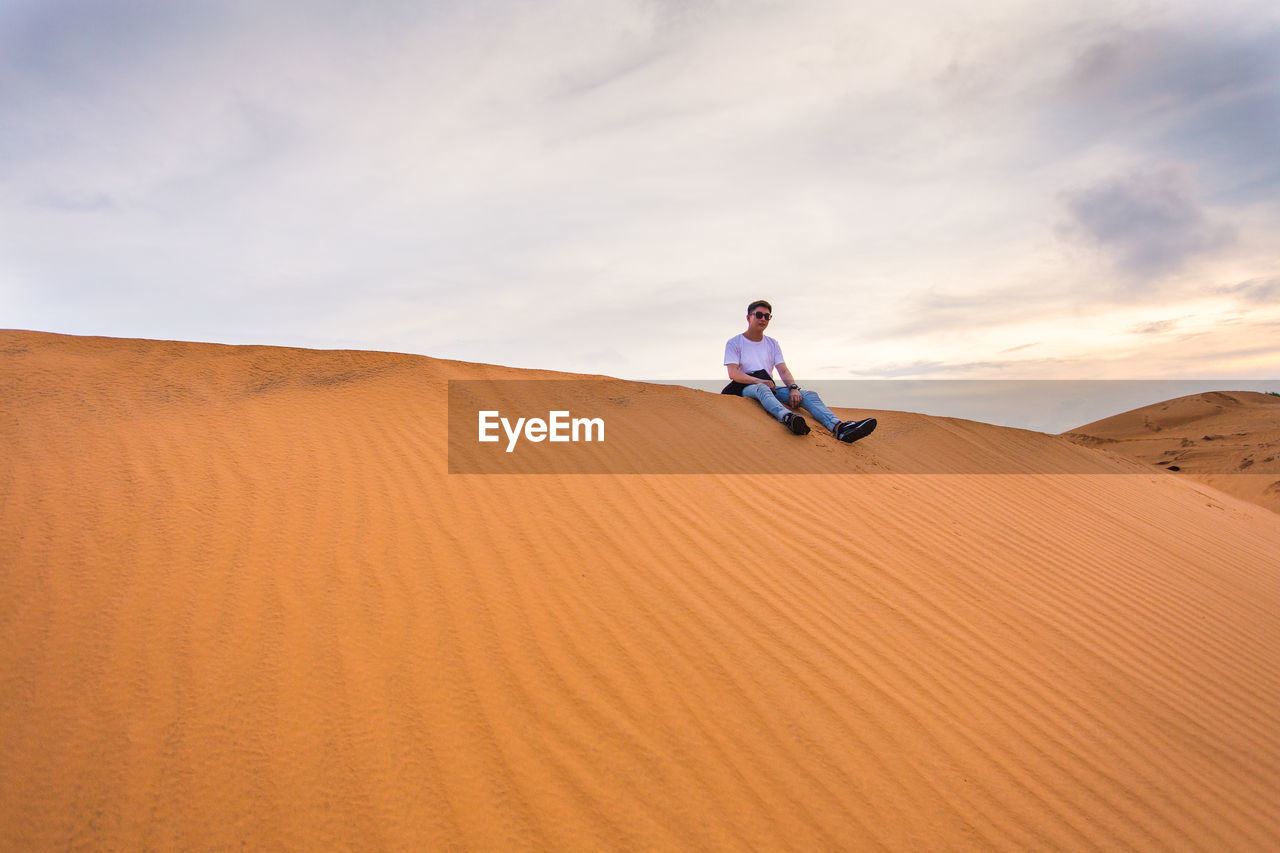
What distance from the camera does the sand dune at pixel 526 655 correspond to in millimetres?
2402

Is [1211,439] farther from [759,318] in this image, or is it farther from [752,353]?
[759,318]

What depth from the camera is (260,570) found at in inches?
129

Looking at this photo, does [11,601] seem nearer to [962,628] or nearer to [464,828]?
[464,828]

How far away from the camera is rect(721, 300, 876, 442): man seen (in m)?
7.55

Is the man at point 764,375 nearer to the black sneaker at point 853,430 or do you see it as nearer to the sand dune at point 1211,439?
the black sneaker at point 853,430

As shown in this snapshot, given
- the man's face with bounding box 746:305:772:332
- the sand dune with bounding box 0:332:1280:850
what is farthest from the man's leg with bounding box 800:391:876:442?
the sand dune with bounding box 0:332:1280:850

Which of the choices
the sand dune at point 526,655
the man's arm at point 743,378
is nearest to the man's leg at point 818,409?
the man's arm at point 743,378

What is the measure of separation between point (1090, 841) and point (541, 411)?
4.85 meters

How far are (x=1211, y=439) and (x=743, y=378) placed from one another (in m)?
15.7

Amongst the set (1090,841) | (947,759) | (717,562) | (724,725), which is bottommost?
(1090,841)

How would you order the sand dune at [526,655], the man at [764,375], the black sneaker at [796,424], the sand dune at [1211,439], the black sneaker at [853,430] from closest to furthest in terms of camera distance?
the sand dune at [526,655], the black sneaker at [796,424], the black sneaker at [853,430], the man at [764,375], the sand dune at [1211,439]

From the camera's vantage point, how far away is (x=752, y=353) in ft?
26.6

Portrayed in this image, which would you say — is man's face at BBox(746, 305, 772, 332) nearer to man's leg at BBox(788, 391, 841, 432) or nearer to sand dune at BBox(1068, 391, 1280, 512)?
man's leg at BBox(788, 391, 841, 432)

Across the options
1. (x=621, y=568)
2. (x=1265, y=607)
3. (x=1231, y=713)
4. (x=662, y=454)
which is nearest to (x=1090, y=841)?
(x=1231, y=713)
